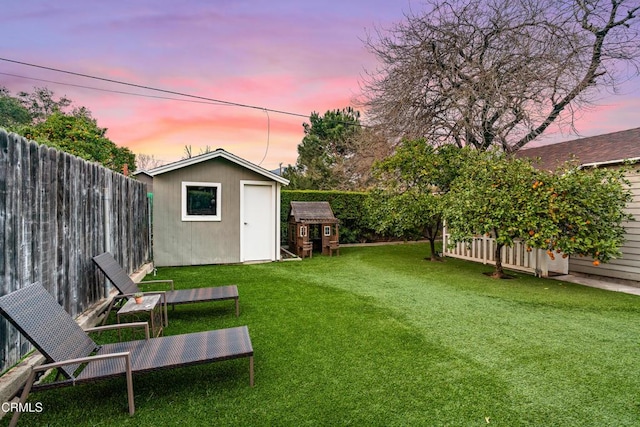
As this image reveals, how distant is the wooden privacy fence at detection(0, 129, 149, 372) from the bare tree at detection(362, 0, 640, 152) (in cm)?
970

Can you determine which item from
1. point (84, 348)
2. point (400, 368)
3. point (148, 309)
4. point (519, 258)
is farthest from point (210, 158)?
point (519, 258)

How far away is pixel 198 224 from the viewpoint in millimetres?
8836

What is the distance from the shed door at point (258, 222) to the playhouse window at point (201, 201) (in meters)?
0.77

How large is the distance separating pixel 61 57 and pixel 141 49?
3.01 m

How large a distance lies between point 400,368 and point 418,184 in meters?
7.12

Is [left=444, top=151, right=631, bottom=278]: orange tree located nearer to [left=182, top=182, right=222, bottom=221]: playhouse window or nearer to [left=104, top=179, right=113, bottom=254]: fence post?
[left=182, top=182, right=222, bottom=221]: playhouse window

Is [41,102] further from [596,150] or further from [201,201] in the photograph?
[596,150]

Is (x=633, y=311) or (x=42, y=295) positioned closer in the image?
(x=42, y=295)

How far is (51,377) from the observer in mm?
2859

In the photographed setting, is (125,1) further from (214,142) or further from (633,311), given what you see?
(633,311)

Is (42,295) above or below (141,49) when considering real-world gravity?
below

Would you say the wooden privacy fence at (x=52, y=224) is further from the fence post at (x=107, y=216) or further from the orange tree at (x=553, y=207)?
the orange tree at (x=553, y=207)

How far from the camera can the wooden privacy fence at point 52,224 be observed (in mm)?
2582

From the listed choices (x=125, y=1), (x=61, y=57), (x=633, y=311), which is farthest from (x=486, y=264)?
(x=61, y=57)
